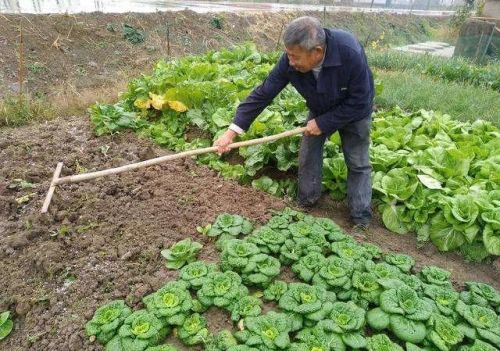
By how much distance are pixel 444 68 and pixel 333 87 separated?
7.71 m

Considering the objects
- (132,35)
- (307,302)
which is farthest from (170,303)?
(132,35)

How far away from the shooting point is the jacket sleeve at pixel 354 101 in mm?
3314

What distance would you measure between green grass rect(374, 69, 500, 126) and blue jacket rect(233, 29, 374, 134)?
3.74m

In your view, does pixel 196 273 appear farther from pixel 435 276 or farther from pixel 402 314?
pixel 435 276

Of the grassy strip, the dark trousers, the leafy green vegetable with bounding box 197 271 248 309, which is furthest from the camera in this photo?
the grassy strip

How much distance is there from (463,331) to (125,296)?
2438mm

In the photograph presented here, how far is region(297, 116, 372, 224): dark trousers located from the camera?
150 inches

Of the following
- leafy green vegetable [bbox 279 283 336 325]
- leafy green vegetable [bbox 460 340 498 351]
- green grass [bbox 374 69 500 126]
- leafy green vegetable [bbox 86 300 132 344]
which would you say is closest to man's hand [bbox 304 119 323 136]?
leafy green vegetable [bbox 279 283 336 325]

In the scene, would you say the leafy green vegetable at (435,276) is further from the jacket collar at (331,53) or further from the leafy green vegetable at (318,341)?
the jacket collar at (331,53)

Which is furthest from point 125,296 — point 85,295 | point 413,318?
point 413,318

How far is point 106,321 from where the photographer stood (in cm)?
269

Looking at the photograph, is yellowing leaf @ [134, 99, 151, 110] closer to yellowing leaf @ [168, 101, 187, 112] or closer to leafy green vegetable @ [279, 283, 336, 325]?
yellowing leaf @ [168, 101, 187, 112]

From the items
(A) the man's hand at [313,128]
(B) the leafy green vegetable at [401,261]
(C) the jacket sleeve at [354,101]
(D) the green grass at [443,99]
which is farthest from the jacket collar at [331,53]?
(D) the green grass at [443,99]


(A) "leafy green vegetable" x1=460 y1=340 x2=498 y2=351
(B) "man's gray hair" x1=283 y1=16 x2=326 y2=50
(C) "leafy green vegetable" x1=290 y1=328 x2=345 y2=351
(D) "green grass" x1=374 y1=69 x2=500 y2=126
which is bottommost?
(A) "leafy green vegetable" x1=460 y1=340 x2=498 y2=351
